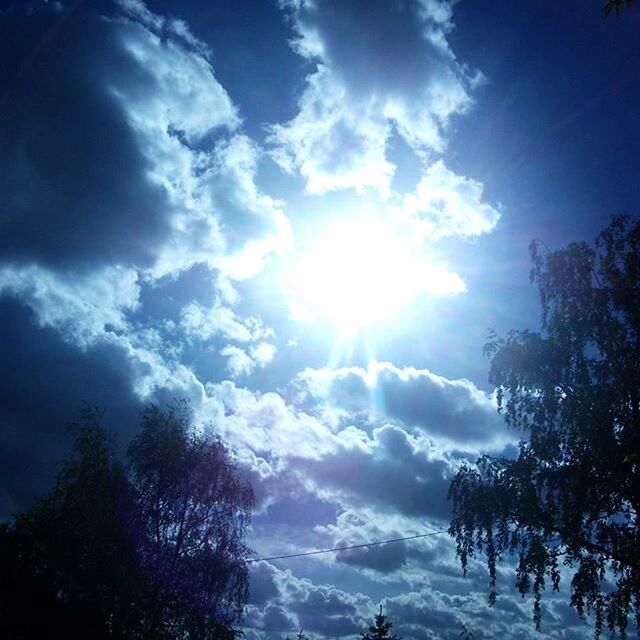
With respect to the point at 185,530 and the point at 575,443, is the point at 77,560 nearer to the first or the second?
the point at 185,530

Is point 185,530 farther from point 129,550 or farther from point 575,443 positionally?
point 575,443

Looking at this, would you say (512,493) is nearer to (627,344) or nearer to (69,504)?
(627,344)

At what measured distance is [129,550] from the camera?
62.3 feet

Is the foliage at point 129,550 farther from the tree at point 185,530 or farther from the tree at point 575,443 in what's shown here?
the tree at point 575,443

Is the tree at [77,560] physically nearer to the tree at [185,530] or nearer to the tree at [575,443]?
the tree at [185,530]

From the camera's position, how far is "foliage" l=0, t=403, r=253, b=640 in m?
18.4

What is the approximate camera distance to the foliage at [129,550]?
18.4 m

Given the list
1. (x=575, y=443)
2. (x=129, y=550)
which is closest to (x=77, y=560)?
(x=129, y=550)

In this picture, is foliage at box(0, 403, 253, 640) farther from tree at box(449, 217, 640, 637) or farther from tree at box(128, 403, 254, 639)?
tree at box(449, 217, 640, 637)

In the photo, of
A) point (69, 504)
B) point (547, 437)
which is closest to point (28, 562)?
point (69, 504)

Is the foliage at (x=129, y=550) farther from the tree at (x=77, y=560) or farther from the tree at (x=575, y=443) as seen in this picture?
the tree at (x=575, y=443)

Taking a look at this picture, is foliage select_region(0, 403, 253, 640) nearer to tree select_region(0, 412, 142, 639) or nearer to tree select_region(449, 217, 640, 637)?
tree select_region(0, 412, 142, 639)

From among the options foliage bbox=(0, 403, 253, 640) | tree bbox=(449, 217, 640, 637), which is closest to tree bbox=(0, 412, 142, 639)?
foliage bbox=(0, 403, 253, 640)

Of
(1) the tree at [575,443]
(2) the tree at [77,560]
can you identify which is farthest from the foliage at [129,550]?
(1) the tree at [575,443]
